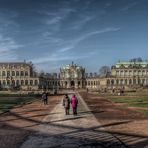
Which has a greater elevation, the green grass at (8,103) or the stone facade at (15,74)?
the stone facade at (15,74)

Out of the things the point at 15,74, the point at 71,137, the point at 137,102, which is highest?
the point at 15,74

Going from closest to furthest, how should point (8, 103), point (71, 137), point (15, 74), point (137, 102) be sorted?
1. point (71, 137)
2. point (8, 103)
3. point (137, 102)
4. point (15, 74)

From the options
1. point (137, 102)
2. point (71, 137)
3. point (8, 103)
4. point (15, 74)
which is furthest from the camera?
point (15, 74)

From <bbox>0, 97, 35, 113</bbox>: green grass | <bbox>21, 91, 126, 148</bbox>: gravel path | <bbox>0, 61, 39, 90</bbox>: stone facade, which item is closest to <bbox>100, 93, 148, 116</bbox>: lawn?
<bbox>21, 91, 126, 148</bbox>: gravel path

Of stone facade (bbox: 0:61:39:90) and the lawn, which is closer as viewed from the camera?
the lawn

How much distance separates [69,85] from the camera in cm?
19650

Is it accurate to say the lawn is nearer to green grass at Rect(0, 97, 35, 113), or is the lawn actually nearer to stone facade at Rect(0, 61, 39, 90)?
green grass at Rect(0, 97, 35, 113)

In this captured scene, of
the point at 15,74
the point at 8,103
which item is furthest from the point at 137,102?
the point at 15,74

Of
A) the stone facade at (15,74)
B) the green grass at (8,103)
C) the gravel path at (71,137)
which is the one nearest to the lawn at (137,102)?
the gravel path at (71,137)

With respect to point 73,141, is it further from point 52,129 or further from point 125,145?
point 52,129

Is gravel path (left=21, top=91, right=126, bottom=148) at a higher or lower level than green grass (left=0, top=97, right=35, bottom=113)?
lower

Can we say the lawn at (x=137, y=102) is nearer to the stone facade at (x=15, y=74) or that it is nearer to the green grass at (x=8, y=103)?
the green grass at (x=8, y=103)

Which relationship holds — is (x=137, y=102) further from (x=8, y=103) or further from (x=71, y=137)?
(x=71, y=137)

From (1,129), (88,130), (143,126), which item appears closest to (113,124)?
(143,126)
